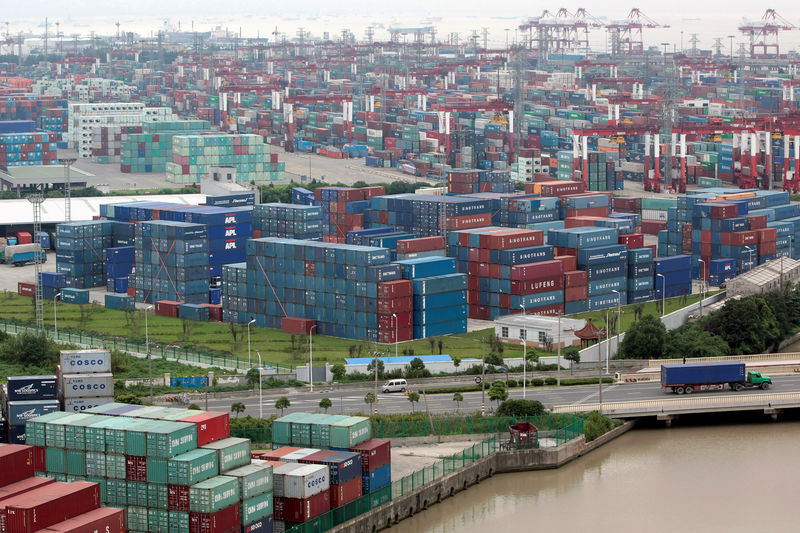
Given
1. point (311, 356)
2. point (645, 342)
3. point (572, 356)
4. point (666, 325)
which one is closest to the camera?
point (311, 356)

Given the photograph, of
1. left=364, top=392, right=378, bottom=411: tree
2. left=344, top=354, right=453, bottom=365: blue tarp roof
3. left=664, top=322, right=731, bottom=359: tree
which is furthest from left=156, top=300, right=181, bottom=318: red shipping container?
left=664, top=322, right=731, bottom=359: tree

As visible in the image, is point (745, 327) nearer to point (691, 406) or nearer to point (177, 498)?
point (691, 406)

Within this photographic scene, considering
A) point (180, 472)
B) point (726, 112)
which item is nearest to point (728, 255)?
point (180, 472)

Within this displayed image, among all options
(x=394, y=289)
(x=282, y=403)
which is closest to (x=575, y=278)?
(x=394, y=289)

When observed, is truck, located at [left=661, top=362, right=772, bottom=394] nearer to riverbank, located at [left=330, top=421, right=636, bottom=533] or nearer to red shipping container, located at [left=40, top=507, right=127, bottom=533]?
riverbank, located at [left=330, top=421, right=636, bottom=533]

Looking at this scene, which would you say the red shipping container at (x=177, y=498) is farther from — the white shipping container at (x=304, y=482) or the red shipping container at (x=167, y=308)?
the red shipping container at (x=167, y=308)

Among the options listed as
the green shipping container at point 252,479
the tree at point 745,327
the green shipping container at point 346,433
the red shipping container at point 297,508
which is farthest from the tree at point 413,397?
the tree at point 745,327
